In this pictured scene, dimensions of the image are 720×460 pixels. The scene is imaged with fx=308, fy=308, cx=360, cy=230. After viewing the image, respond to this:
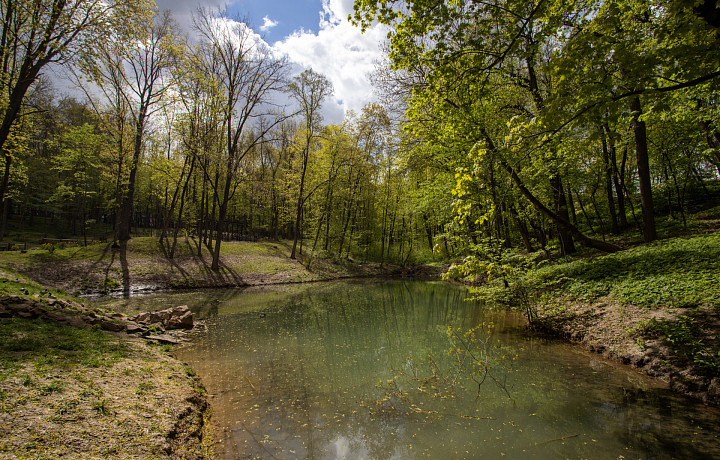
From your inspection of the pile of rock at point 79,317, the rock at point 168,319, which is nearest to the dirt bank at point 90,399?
the pile of rock at point 79,317

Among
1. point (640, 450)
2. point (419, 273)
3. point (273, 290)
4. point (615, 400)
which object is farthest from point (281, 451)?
point (419, 273)

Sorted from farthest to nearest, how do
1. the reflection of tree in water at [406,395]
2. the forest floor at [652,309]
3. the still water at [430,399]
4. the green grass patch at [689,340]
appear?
the forest floor at [652,309] < the green grass patch at [689,340] < the reflection of tree in water at [406,395] < the still water at [430,399]

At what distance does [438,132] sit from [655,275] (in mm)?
7325

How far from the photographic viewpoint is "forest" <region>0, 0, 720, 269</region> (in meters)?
4.87

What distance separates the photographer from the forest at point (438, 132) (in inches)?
192

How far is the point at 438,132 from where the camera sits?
32.0ft

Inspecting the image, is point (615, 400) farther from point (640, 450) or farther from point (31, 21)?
point (31, 21)

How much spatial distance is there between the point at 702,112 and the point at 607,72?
899cm

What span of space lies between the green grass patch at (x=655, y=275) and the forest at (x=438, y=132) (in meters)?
1.03

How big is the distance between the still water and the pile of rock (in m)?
1.09

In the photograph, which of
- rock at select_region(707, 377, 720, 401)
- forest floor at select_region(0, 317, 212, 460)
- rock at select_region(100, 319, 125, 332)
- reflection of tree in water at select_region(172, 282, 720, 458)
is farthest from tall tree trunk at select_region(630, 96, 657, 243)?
rock at select_region(100, 319, 125, 332)

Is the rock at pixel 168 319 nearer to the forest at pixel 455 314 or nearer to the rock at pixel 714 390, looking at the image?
the forest at pixel 455 314

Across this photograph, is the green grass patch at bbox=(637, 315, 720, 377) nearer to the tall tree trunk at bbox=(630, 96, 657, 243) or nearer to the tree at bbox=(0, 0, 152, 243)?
the tall tree trunk at bbox=(630, 96, 657, 243)

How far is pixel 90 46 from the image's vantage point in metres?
9.29
